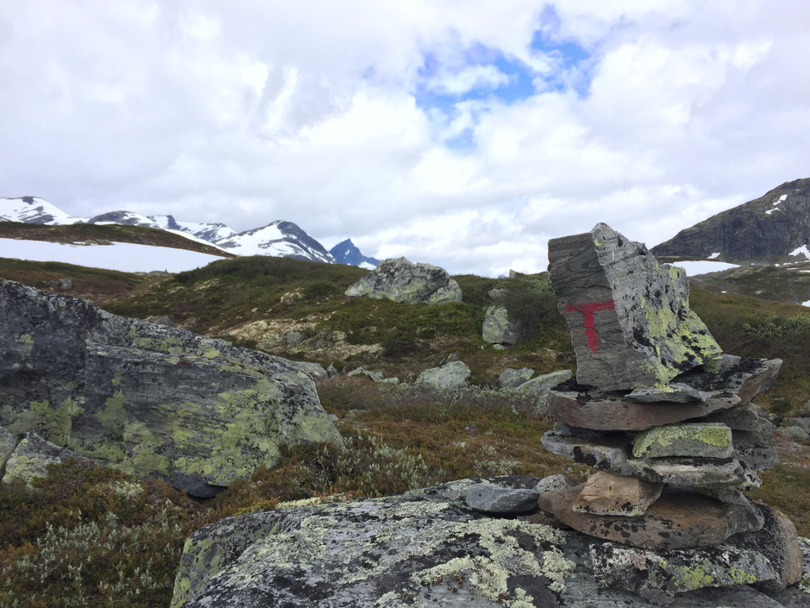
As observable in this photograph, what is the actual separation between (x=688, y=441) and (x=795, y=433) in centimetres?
1918

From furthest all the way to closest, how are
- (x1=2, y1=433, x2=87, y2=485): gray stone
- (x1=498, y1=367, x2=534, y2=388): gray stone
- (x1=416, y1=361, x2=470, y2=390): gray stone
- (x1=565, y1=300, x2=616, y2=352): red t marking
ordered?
1. (x1=498, y1=367, x2=534, y2=388): gray stone
2. (x1=416, y1=361, x2=470, y2=390): gray stone
3. (x1=2, y1=433, x2=87, y2=485): gray stone
4. (x1=565, y1=300, x2=616, y2=352): red t marking

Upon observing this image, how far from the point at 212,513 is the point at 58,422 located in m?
4.20

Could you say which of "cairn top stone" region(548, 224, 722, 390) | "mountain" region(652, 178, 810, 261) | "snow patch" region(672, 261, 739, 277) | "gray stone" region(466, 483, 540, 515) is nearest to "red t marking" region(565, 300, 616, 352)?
Answer: "cairn top stone" region(548, 224, 722, 390)

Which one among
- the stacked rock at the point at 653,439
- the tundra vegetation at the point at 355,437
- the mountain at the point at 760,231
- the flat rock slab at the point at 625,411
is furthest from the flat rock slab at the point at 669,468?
the mountain at the point at 760,231

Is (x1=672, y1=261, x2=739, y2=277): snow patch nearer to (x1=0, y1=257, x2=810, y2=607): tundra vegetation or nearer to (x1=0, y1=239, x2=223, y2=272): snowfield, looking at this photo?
(x1=0, y1=257, x2=810, y2=607): tundra vegetation

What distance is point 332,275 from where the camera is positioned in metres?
47.9

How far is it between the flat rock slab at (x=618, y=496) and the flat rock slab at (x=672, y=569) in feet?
1.22

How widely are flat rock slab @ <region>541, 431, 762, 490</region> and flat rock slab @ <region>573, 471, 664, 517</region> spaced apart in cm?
10

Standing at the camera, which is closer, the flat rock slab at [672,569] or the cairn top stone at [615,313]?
the flat rock slab at [672,569]

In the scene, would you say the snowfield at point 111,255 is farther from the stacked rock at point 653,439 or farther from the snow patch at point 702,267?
the snow patch at point 702,267

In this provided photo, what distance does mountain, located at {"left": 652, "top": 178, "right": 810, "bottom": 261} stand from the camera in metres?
139

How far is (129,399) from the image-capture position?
8070 millimetres

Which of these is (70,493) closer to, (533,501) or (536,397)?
(533,501)

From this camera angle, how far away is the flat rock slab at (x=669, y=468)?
141 inches
